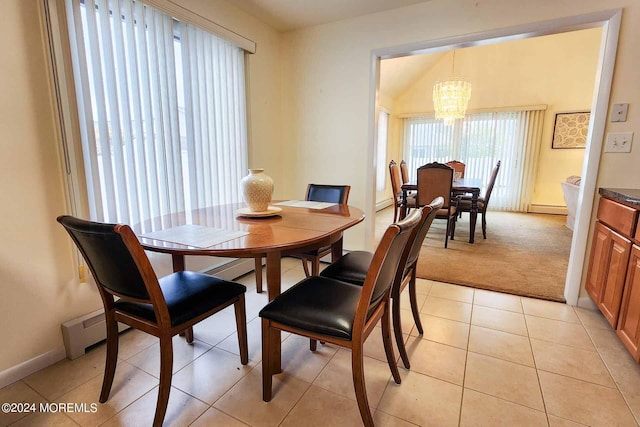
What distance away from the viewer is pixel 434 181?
11.8ft

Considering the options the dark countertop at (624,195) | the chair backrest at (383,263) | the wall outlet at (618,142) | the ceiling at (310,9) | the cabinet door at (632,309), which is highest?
the ceiling at (310,9)

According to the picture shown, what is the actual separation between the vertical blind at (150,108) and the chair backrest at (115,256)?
2.44ft

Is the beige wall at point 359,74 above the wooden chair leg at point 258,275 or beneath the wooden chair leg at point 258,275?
above

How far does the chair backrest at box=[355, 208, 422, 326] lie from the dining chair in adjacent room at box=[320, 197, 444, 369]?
0.14m

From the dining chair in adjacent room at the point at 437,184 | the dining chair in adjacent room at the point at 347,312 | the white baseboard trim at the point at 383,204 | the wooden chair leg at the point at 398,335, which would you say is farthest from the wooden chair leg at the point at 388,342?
the white baseboard trim at the point at 383,204

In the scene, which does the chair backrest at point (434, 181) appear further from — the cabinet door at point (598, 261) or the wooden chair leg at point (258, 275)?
the wooden chair leg at point (258, 275)

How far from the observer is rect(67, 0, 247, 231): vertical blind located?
67.1 inches

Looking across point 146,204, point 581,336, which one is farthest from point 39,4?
point 581,336

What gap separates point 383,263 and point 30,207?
67.3 inches

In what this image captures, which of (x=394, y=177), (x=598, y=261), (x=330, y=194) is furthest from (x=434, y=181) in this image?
(x=598, y=261)

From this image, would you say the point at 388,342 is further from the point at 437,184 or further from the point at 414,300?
the point at 437,184

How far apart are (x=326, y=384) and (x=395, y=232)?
92 centimetres

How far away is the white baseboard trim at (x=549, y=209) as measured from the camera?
5769 mm

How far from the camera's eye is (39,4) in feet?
4.83
